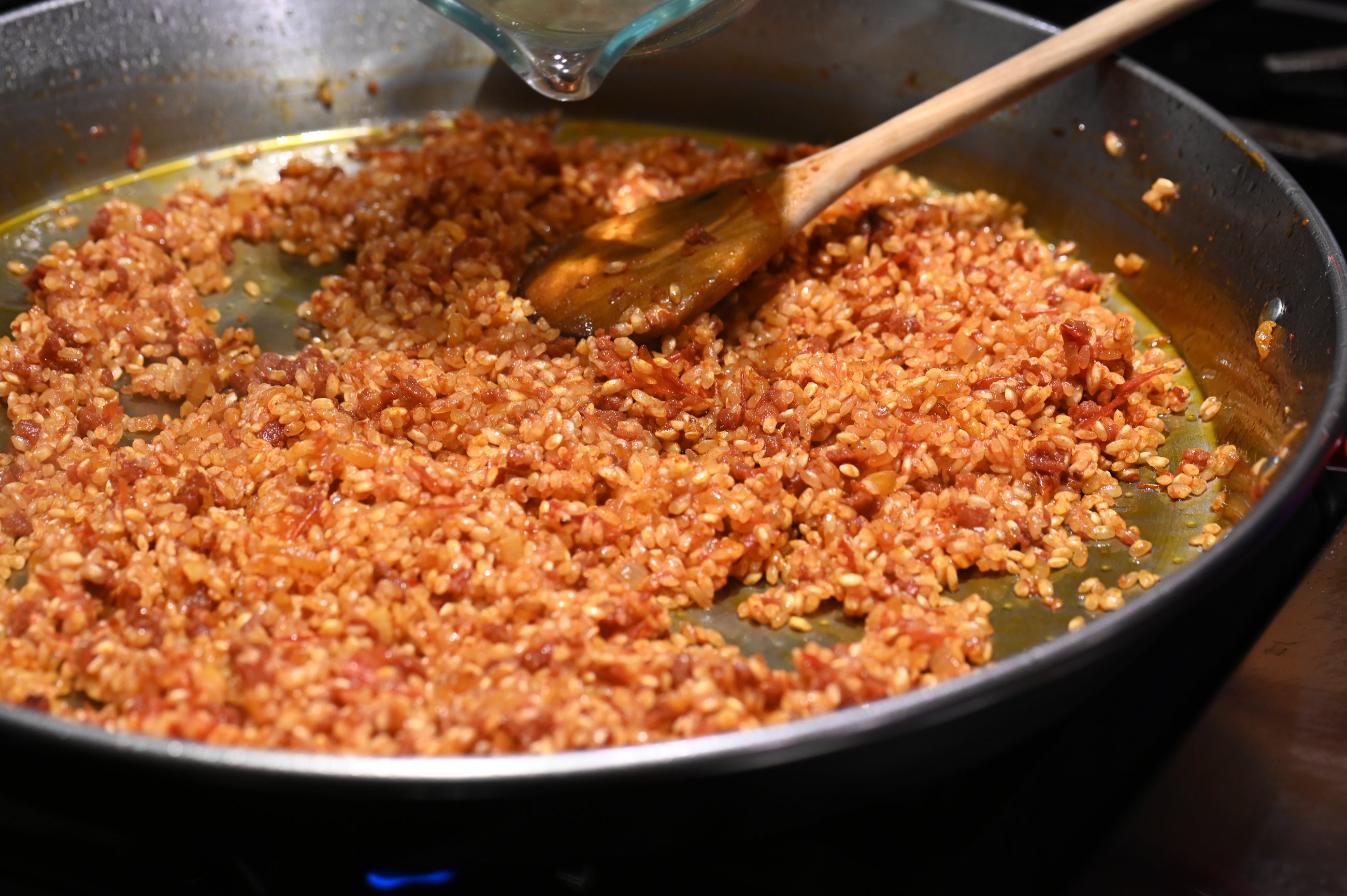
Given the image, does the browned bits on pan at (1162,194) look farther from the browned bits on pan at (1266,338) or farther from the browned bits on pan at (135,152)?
the browned bits on pan at (135,152)

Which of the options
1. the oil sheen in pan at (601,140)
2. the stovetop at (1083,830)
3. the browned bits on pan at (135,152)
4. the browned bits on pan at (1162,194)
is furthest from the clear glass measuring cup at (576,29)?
the stovetop at (1083,830)

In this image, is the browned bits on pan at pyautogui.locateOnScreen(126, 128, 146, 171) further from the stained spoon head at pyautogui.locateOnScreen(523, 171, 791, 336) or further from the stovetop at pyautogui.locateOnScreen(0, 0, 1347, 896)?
the stovetop at pyautogui.locateOnScreen(0, 0, 1347, 896)

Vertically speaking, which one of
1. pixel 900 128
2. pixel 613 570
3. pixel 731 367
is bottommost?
pixel 613 570

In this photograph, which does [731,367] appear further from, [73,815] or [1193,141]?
[73,815]

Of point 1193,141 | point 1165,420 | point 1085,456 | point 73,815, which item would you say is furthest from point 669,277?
point 73,815

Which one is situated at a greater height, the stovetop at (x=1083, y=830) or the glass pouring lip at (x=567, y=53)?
the glass pouring lip at (x=567, y=53)
